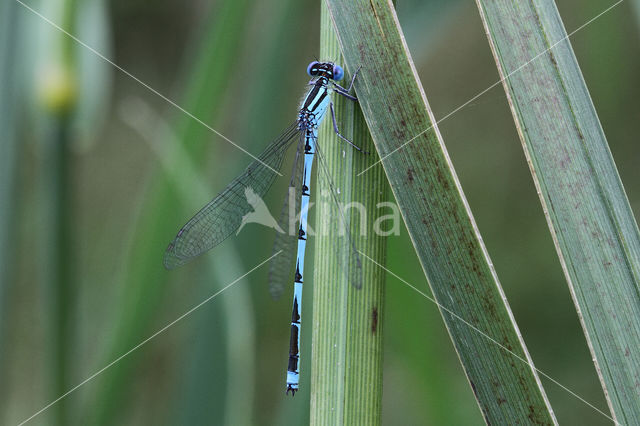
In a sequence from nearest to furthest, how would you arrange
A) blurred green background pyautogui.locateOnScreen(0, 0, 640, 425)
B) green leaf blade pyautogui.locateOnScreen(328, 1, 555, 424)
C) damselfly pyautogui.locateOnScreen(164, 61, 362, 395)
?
green leaf blade pyautogui.locateOnScreen(328, 1, 555, 424)
blurred green background pyautogui.locateOnScreen(0, 0, 640, 425)
damselfly pyautogui.locateOnScreen(164, 61, 362, 395)

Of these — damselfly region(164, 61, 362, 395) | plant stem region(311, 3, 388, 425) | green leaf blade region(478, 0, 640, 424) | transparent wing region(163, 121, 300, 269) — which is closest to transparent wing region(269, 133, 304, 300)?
damselfly region(164, 61, 362, 395)

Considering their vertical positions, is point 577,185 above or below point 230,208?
below

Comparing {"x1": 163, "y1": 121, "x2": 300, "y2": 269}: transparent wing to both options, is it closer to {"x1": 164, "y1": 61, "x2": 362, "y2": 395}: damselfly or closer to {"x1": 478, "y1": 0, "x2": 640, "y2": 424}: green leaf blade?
{"x1": 164, "y1": 61, "x2": 362, "y2": 395}: damselfly

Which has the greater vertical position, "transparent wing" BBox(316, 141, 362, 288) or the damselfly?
the damselfly

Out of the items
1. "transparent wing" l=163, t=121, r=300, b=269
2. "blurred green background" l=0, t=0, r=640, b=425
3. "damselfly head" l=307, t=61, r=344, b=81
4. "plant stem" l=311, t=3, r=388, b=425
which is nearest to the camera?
"plant stem" l=311, t=3, r=388, b=425

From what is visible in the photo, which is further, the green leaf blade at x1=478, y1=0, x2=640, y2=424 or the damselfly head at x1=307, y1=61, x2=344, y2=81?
the damselfly head at x1=307, y1=61, x2=344, y2=81

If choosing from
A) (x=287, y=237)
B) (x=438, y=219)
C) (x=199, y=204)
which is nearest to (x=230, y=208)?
(x=199, y=204)

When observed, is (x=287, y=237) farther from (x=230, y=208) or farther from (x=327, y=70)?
(x=327, y=70)

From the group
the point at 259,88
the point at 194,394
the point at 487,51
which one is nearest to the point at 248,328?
the point at 194,394
